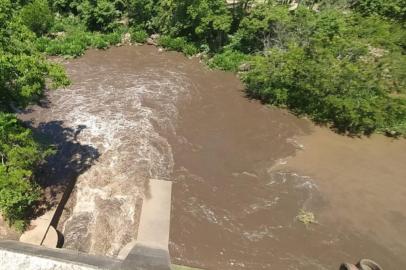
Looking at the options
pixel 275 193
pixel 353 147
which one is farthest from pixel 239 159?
pixel 353 147

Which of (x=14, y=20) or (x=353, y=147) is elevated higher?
(x=14, y=20)

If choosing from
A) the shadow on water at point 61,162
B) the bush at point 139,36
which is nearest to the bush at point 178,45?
the bush at point 139,36

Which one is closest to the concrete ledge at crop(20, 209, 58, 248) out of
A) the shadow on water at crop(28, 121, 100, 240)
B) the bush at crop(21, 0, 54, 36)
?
the shadow on water at crop(28, 121, 100, 240)

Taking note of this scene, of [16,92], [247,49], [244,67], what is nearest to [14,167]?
[16,92]

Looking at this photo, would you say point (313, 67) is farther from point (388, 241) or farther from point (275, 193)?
point (388, 241)

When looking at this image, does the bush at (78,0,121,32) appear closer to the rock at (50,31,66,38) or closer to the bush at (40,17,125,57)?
the bush at (40,17,125,57)

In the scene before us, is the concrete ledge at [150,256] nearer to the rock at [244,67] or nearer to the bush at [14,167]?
the bush at [14,167]
